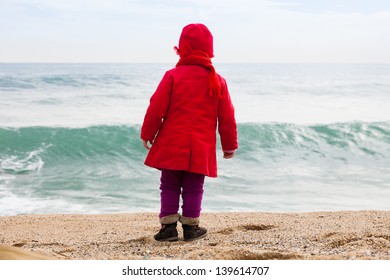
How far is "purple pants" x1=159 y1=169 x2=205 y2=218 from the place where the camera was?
161 inches

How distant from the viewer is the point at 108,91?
76.3ft

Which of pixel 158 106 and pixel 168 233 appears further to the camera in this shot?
pixel 168 233

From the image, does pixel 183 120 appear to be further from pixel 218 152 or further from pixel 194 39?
pixel 218 152

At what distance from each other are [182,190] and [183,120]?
52 cm

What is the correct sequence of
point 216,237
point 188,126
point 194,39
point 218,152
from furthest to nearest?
point 218,152
point 216,237
point 194,39
point 188,126

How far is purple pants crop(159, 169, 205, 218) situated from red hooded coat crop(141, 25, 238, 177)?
0.13 m

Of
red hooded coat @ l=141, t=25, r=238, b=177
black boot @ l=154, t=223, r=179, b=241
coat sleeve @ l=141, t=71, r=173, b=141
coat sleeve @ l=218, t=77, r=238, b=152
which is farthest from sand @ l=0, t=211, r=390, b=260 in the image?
coat sleeve @ l=141, t=71, r=173, b=141

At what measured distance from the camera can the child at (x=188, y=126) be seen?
3.98 metres

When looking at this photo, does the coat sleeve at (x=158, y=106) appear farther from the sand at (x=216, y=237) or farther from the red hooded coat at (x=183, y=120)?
the sand at (x=216, y=237)

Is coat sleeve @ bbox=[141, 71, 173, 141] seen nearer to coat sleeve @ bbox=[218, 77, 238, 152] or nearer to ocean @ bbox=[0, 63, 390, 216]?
coat sleeve @ bbox=[218, 77, 238, 152]

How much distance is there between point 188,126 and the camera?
13.1ft

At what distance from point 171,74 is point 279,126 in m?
11.6

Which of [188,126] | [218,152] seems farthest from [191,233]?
[218,152]
